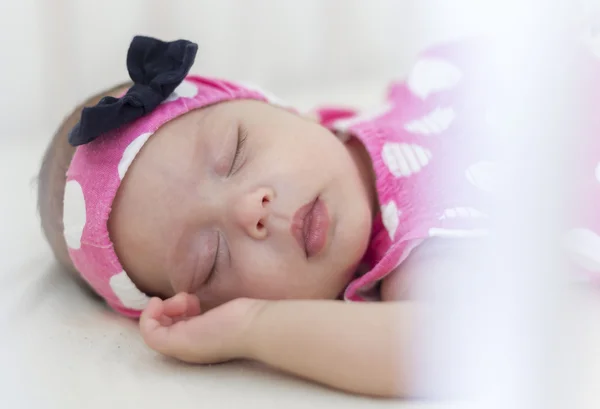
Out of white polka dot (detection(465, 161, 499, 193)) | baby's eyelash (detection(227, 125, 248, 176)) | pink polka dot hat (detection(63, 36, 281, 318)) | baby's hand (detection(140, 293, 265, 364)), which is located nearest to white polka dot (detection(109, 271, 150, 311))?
pink polka dot hat (detection(63, 36, 281, 318))

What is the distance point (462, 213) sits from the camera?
3.05 feet

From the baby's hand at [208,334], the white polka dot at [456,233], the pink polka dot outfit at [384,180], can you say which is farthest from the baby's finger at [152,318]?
the white polka dot at [456,233]

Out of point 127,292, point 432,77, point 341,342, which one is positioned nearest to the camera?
point 341,342

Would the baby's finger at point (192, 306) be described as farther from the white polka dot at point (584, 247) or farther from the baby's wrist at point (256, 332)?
the white polka dot at point (584, 247)

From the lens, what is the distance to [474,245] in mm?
918

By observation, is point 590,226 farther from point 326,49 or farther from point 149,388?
point 326,49

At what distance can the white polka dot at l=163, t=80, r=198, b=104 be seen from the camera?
39.6 inches

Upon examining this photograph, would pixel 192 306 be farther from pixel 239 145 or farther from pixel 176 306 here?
pixel 239 145

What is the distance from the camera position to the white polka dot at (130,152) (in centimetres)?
93

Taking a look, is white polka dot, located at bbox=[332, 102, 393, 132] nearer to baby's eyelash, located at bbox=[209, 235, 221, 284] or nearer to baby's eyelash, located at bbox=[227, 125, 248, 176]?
baby's eyelash, located at bbox=[227, 125, 248, 176]

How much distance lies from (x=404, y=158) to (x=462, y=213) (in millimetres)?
155

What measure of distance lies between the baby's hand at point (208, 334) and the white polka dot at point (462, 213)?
28cm

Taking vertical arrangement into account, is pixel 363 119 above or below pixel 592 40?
below

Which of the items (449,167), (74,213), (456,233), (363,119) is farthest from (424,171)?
(74,213)
